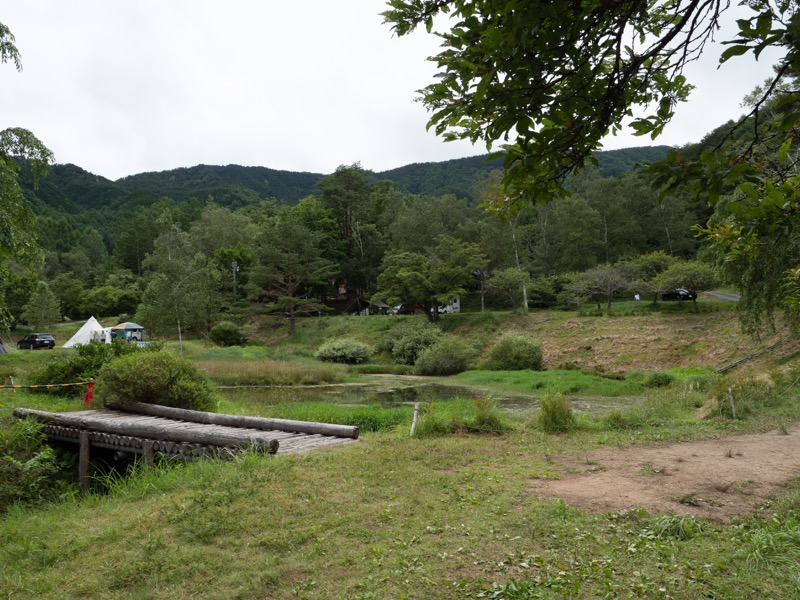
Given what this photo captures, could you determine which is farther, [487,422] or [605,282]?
[605,282]

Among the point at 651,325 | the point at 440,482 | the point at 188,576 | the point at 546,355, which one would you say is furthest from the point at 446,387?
the point at 188,576

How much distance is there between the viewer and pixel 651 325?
31578mm

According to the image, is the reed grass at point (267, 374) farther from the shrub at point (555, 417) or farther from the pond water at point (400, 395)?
the shrub at point (555, 417)

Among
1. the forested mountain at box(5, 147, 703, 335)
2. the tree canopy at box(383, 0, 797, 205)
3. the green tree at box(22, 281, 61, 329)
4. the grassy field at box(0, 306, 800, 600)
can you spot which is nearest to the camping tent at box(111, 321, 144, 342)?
the forested mountain at box(5, 147, 703, 335)

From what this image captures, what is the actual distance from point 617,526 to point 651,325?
29.8 m

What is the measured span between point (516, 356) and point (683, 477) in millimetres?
24071

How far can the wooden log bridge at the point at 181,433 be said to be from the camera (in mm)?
8195

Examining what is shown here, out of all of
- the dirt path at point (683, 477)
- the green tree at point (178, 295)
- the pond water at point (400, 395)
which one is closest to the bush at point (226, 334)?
the green tree at point (178, 295)

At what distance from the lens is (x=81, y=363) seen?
16609mm

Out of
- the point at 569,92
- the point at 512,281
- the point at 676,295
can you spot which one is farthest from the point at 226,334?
the point at 569,92

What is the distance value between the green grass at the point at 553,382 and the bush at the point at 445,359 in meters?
1.88

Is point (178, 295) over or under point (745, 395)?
over

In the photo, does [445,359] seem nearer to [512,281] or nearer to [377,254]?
[512,281]

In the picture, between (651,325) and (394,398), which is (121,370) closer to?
(394,398)
